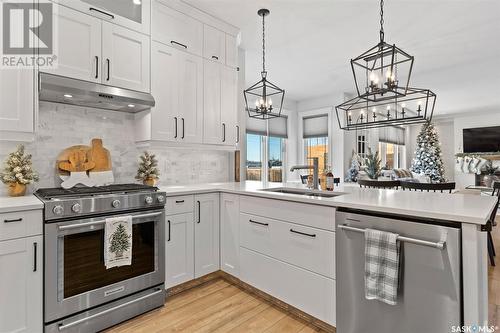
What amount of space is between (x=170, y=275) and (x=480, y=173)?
10.2 meters

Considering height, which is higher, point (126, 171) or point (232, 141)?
point (232, 141)

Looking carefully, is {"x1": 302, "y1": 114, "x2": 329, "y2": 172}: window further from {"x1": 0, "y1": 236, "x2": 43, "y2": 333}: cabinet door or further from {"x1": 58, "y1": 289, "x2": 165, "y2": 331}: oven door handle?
{"x1": 0, "y1": 236, "x2": 43, "y2": 333}: cabinet door

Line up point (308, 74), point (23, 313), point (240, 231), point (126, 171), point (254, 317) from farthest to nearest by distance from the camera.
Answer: point (308, 74), point (126, 171), point (240, 231), point (254, 317), point (23, 313)

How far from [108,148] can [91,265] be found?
1.16 metres

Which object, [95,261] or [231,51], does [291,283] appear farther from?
[231,51]

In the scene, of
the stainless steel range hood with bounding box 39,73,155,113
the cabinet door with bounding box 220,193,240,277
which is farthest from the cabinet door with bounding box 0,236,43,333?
the cabinet door with bounding box 220,193,240,277

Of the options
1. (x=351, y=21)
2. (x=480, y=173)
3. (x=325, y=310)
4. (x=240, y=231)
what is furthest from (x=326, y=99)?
(x=480, y=173)

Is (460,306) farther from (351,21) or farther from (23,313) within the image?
→ (351,21)

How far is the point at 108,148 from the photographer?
2.54 m

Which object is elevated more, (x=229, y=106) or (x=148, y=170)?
(x=229, y=106)

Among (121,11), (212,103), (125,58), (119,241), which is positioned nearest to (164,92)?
(125,58)

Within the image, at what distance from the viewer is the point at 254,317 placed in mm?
2018

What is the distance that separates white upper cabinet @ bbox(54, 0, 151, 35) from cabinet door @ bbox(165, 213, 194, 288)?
5.86 feet

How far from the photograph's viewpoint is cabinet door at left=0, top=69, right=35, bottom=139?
1781 millimetres
